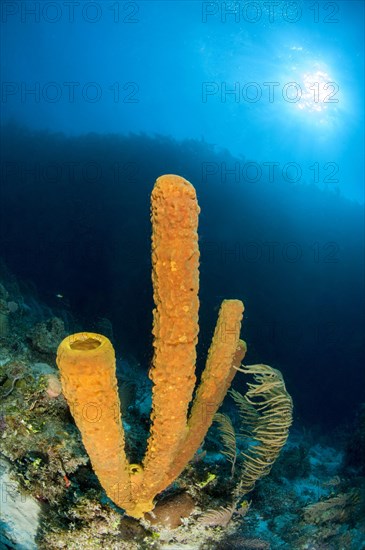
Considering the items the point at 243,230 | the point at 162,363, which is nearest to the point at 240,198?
the point at 243,230

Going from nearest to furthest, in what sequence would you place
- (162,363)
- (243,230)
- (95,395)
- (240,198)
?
(95,395) → (162,363) → (243,230) → (240,198)

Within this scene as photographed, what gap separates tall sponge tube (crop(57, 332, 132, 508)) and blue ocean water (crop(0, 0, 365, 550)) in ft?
3.18

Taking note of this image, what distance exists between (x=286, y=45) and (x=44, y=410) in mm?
31167

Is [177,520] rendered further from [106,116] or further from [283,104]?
[106,116]

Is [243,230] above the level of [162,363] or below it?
below

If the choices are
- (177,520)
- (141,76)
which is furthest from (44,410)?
(141,76)

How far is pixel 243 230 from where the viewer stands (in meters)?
18.8

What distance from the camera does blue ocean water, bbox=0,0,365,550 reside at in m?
5.23

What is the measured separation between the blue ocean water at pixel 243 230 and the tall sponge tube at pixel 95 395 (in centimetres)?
97

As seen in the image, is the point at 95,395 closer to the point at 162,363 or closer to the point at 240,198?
the point at 162,363

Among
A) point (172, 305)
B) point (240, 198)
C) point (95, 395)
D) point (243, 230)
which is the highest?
point (172, 305)

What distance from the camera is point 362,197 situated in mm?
30906

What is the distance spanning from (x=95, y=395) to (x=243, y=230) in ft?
58.2

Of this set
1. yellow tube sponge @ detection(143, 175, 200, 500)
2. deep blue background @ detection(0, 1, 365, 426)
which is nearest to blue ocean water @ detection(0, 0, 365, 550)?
deep blue background @ detection(0, 1, 365, 426)
